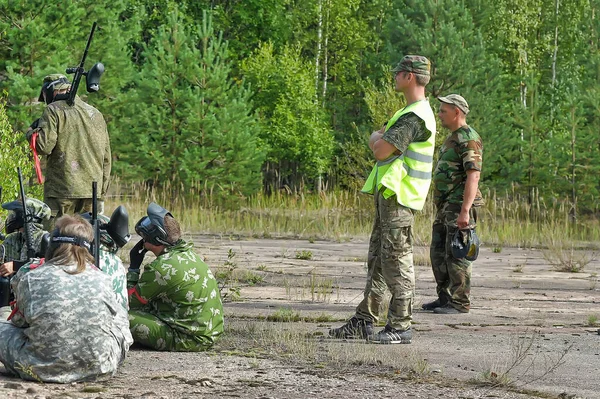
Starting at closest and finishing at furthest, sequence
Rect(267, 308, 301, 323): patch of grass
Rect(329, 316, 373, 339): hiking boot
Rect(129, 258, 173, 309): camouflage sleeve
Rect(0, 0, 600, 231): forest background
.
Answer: Rect(129, 258, 173, 309): camouflage sleeve
Rect(329, 316, 373, 339): hiking boot
Rect(267, 308, 301, 323): patch of grass
Rect(0, 0, 600, 231): forest background

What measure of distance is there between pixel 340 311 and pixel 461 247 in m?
1.34

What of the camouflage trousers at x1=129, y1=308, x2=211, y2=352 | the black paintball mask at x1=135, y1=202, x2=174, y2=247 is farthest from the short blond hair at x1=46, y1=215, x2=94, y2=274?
the camouflage trousers at x1=129, y1=308, x2=211, y2=352

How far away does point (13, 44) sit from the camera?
90.4 ft

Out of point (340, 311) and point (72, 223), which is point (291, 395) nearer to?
point (72, 223)

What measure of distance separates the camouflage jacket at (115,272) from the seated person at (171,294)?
225 mm

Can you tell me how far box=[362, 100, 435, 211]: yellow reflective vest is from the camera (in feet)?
28.4

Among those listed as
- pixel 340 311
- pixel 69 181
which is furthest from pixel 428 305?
pixel 69 181

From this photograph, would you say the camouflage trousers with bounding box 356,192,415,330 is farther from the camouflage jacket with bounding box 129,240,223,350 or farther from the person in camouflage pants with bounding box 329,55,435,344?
the camouflage jacket with bounding box 129,240,223,350

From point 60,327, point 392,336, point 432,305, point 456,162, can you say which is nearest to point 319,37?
point 432,305

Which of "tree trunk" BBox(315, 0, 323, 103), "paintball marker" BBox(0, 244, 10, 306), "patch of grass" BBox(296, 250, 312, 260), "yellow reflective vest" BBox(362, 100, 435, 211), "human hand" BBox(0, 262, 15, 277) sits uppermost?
"tree trunk" BBox(315, 0, 323, 103)

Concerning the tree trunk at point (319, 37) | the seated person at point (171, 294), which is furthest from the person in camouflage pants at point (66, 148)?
the tree trunk at point (319, 37)

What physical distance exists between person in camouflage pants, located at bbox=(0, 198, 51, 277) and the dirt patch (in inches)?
65.9

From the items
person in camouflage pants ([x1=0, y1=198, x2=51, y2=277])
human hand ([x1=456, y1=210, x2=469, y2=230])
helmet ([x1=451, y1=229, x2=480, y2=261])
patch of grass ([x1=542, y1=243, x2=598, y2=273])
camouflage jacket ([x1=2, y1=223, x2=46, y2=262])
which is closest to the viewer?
person in camouflage pants ([x1=0, y1=198, x2=51, y2=277])

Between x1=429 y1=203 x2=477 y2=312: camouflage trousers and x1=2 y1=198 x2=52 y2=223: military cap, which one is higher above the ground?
x1=2 y1=198 x2=52 y2=223: military cap
